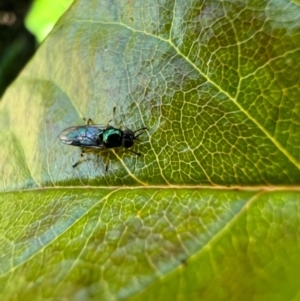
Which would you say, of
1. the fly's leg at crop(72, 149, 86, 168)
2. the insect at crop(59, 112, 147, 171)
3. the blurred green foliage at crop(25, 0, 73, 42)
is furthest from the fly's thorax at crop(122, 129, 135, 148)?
the blurred green foliage at crop(25, 0, 73, 42)

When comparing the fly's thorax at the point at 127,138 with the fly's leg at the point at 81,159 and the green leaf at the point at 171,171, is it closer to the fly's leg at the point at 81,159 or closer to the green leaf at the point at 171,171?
the green leaf at the point at 171,171

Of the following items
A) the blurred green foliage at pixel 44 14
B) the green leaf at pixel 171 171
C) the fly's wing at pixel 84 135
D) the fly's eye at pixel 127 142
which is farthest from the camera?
the blurred green foliage at pixel 44 14

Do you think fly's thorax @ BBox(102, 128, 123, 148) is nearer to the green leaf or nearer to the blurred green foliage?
the green leaf

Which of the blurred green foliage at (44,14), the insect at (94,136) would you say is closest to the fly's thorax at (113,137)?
the insect at (94,136)

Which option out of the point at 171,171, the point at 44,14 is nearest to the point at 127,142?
the point at 171,171

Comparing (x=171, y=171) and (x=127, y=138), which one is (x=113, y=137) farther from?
(x=171, y=171)

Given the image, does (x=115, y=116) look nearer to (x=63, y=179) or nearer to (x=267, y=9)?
(x=63, y=179)

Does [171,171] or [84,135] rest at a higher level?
[84,135]
